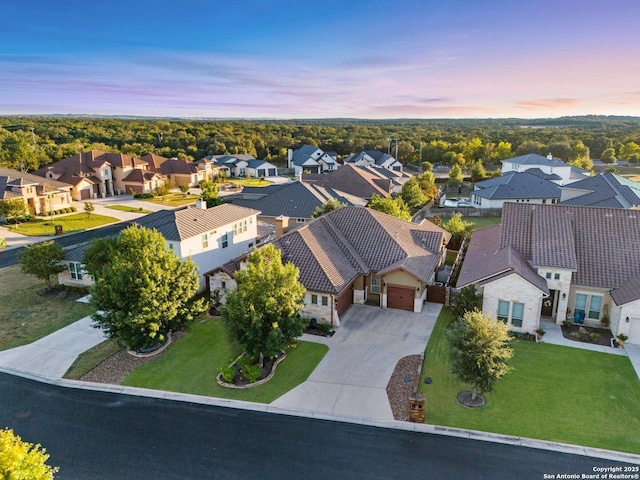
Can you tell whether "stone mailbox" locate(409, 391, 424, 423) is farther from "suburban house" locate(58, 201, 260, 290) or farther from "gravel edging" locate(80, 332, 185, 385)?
"suburban house" locate(58, 201, 260, 290)

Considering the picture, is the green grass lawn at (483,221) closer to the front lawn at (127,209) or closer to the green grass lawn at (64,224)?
the front lawn at (127,209)

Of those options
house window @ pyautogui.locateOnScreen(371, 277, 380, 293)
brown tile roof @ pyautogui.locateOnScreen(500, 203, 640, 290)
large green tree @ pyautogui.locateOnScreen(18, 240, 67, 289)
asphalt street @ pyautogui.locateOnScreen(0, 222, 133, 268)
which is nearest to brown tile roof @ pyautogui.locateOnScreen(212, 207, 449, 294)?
house window @ pyautogui.locateOnScreen(371, 277, 380, 293)

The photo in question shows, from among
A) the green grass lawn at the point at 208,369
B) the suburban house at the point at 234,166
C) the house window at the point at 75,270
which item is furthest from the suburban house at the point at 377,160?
the green grass lawn at the point at 208,369

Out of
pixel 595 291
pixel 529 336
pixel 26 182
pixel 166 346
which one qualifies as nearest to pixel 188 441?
pixel 166 346

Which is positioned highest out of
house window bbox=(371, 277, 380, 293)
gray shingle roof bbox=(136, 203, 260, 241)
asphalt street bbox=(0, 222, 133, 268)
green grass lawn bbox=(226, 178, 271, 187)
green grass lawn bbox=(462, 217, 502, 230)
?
gray shingle roof bbox=(136, 203, 260, 241)

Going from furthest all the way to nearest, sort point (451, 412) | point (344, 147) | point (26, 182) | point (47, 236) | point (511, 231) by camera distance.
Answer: point (344, 147), point (26, 182), point (47, 236), point (511, 231), point (451, 412)

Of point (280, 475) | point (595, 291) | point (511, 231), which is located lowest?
point (280, 475)

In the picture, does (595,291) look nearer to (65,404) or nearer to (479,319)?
(479,319)
